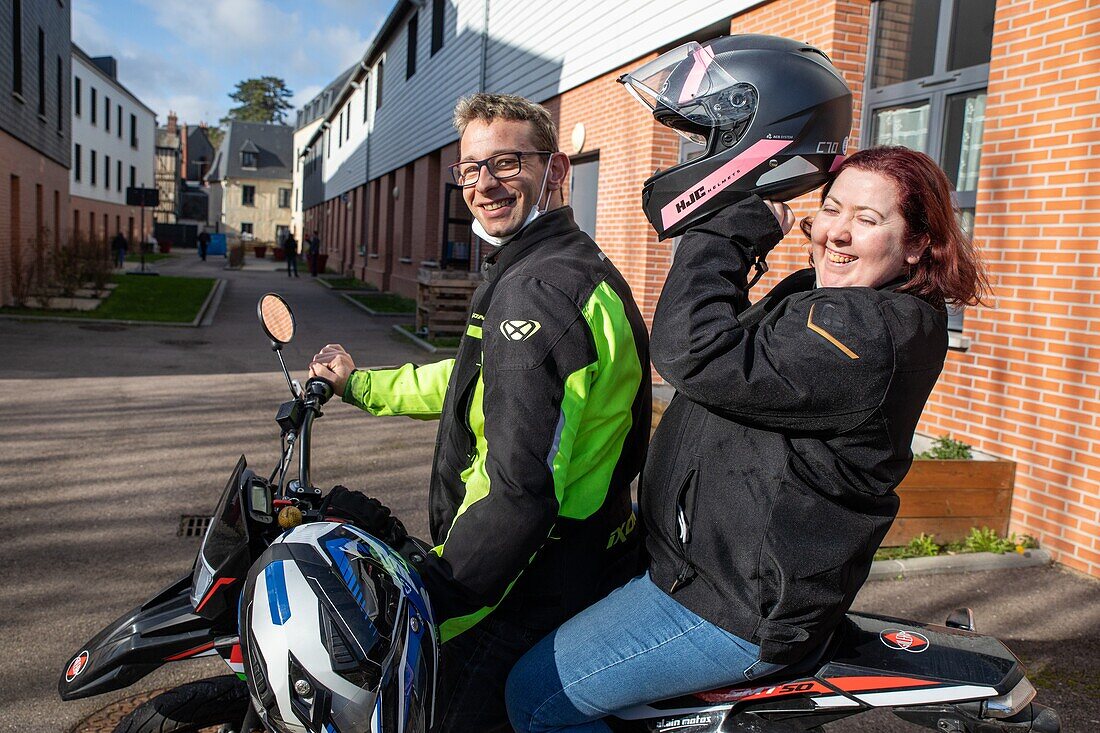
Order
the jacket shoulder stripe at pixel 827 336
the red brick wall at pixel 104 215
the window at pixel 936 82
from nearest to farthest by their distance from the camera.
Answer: the jacket shoulder stripe at pixel 827 336, the window at pixel 936 82, the red brick wall at pixel 104 215

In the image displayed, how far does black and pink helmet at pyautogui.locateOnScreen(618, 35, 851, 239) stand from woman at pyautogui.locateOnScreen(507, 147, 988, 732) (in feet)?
0.40

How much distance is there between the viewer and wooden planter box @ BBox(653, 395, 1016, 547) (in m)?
5.26

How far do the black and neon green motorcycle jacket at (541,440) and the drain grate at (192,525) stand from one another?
3961 mm

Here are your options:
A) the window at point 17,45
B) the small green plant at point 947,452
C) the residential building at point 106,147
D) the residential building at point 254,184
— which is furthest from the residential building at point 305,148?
the small green plant at point 947,452

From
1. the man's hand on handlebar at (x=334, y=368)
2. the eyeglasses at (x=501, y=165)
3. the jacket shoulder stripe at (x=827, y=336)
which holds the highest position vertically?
the eyeglasses at (x=501, y=165)

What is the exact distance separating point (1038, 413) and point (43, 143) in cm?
2415

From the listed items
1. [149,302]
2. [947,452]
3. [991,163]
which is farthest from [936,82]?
[149,302]

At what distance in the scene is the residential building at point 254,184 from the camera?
83.3 m

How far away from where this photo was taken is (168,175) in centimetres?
8525

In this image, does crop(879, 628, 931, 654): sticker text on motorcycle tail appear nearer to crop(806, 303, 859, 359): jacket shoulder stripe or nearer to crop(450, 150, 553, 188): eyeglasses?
crop(806, 303, 859, 359): jacket shoulder stripe

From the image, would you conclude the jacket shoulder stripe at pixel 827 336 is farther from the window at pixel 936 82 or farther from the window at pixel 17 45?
the window at pixel 17 45

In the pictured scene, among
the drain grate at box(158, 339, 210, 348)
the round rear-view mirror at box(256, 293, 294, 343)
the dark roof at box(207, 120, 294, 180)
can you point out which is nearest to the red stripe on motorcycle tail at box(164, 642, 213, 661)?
the round rear-view mirror at box(256, 293, 294, 343)

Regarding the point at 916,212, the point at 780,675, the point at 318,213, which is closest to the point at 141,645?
the point at 780,675

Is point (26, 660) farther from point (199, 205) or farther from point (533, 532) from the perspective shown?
point (199, 205)
